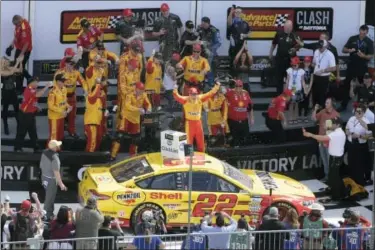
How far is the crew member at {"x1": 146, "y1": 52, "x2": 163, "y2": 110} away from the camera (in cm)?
2225

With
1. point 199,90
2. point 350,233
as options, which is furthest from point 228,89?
point 350,233

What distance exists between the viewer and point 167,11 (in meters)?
23.8

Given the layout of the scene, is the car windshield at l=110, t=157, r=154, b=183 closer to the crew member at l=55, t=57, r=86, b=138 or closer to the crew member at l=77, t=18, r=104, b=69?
the crew member at l=55, t=57, r=86, b=138

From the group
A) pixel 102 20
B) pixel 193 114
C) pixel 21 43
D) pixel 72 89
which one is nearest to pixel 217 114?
pixel 193 114

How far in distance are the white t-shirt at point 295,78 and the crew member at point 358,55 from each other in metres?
1.72

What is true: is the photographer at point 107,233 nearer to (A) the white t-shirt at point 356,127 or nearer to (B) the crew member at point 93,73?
(B) the crew member at point 93,73

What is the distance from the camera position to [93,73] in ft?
70.8

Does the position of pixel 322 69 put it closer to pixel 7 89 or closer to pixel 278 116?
pixel 278 116

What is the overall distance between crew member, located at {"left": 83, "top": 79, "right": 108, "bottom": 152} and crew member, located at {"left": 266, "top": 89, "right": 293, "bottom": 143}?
2.96 m

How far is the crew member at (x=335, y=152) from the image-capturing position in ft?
69.2

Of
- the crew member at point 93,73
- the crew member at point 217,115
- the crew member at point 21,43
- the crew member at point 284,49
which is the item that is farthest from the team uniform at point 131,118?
the crew member at point 284,49

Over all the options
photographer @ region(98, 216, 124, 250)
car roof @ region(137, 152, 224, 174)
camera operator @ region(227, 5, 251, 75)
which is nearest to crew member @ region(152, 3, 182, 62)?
camera operator @ region(227, 5, 251, 75)

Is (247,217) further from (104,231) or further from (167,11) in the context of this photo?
(167,11)

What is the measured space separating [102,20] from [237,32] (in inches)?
104
